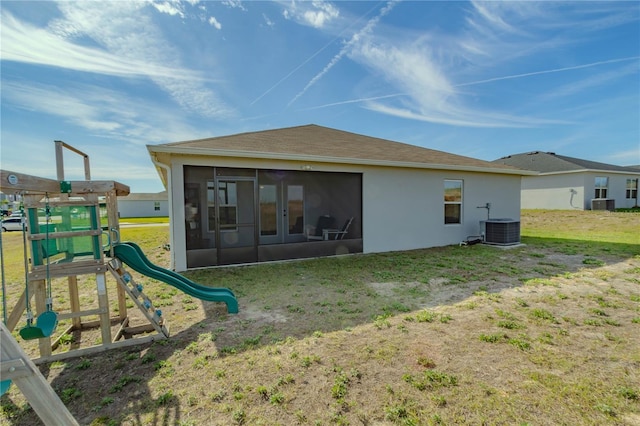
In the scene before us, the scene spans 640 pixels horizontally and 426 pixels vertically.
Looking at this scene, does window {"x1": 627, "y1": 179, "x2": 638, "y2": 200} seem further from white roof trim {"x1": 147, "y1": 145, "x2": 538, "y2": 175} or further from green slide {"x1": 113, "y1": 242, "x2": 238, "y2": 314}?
green slide {"x1": 113, "y1": 242, "x2": 238, "y2": 314}

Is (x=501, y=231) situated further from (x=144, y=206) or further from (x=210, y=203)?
(x=144, y=206)

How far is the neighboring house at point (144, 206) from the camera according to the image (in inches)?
1407

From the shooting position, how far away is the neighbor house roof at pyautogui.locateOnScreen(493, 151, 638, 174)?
18953 millimetres

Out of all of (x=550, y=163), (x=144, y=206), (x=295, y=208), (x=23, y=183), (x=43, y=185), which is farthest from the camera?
(x=144, y=206)

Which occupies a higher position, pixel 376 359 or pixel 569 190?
pixel 569 190

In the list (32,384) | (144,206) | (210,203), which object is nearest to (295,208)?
(210,203)

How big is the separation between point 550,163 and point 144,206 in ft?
144

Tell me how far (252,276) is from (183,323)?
2170mm

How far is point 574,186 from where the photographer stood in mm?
18484

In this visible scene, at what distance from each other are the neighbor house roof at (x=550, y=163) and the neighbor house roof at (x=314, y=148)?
13000mm

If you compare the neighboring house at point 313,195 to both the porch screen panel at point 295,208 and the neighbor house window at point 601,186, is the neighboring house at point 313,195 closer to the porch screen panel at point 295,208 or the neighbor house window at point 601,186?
the porch screen panel at point 295,208

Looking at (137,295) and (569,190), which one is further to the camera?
(569,190)

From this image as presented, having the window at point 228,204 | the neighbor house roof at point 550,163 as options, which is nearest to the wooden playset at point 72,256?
the window at point 228,204

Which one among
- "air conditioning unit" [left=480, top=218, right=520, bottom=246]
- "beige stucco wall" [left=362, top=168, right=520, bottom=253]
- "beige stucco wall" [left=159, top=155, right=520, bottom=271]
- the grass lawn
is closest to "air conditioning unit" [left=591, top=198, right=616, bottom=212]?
"beige stucco wall" [left=362, top=168, right=520, bottom=253]
